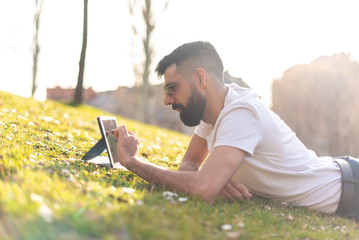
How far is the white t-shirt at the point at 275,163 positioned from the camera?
11.2ft

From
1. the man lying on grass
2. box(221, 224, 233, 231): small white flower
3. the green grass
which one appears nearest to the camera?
the green grass

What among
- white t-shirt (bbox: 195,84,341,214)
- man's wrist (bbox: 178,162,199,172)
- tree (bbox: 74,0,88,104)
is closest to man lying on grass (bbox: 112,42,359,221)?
white t-shirt (bbox: 195,84,341,214)

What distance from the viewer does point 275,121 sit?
3715 mm

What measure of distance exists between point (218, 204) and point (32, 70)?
2660 centimetres

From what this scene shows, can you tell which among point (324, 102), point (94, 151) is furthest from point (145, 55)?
point (94, 151)

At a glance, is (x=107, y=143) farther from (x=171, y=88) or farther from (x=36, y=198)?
(x=36, y=198)

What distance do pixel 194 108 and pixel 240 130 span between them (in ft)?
2.49

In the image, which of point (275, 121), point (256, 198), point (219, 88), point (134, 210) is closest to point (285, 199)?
point (256, 198)

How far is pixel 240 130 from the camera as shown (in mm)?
3285

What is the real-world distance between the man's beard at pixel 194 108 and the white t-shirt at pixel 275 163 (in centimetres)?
26

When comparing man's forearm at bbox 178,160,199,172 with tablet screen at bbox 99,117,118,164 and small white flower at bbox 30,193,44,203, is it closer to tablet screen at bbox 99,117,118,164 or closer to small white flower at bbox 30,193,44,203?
tablet screen at bbox 99,117,118,164

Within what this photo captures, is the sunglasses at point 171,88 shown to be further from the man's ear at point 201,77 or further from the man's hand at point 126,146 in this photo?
the man's hand at point 126,146

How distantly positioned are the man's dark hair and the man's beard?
0.29 m

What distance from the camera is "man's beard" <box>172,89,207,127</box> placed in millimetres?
3863
